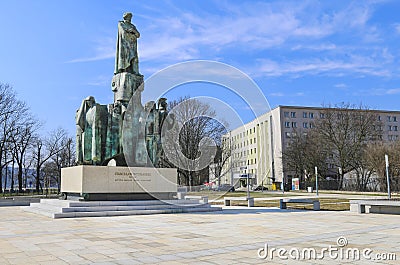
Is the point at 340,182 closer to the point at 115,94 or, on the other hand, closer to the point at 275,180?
the point at 275,180

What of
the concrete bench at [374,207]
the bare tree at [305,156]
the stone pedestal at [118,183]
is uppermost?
the bare tree at [305,156]

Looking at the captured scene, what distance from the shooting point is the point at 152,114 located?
2281 cm

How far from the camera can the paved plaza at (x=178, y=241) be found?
26.5 ft

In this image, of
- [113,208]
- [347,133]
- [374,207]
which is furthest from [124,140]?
[347,133]

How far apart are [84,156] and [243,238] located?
13.6 metres

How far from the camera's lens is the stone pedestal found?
64.6 ft

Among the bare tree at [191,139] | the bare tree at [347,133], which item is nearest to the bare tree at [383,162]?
the bare tree at [347,133]

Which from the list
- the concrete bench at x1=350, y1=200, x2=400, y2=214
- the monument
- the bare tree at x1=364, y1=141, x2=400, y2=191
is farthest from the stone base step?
the bare tree at x1=364, y1=141, x2=400, y2=191

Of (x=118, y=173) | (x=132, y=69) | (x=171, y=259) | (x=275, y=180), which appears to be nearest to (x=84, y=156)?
(x=118, y=173)

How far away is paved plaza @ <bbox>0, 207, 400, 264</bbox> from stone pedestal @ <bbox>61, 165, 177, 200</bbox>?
4.71m

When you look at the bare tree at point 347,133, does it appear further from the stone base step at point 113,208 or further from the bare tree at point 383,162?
the stone base step at point 113,208

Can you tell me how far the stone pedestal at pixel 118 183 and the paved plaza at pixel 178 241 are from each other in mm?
4713

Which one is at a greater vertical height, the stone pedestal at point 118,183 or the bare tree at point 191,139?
the bare tree at point 191,139

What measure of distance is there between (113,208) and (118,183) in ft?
6.11
